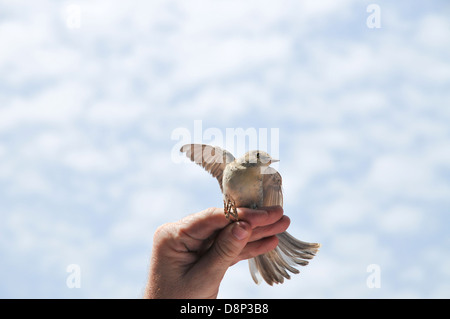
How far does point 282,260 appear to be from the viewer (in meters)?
3.59

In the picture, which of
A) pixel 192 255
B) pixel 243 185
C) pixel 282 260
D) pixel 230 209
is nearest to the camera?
pixel 192 255

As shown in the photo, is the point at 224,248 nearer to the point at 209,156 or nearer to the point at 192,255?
the point at 192,255

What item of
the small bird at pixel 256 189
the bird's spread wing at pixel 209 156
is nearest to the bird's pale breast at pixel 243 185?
the small bird at pixel 256 189

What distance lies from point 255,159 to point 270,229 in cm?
58

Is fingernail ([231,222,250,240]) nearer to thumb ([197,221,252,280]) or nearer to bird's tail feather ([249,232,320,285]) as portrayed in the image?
thumb ([197,221,252,280])

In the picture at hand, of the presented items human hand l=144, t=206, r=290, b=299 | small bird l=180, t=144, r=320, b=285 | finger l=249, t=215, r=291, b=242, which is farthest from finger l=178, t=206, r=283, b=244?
small bird l=180, t=144, r=320, b=285

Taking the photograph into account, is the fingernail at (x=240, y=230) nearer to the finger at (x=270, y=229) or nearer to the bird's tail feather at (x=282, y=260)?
the finger at (x=270, y=229)

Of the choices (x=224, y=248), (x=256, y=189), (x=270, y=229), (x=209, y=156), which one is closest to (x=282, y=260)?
(x=270, y=229)

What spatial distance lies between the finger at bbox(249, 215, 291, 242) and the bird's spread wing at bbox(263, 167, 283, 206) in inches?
19.5

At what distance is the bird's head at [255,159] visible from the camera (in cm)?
331

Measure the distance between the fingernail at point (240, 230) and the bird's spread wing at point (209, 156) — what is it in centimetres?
91
